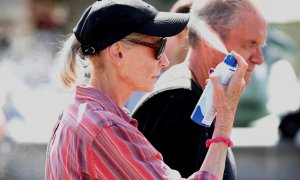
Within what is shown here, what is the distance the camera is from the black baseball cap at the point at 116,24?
8.38 ft

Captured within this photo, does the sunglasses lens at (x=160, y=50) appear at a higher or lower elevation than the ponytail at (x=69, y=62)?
higher

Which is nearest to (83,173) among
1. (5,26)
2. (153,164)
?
(153,164)

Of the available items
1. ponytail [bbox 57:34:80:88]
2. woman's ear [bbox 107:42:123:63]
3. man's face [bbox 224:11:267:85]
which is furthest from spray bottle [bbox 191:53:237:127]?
man's face [bbox 224:11:267:85]

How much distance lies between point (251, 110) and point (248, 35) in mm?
5073

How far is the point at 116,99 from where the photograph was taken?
8.55 ft

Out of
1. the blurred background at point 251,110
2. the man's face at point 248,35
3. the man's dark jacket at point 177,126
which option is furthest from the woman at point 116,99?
the blurred background at point 251,110

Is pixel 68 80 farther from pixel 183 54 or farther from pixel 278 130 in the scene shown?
pixel 278 130

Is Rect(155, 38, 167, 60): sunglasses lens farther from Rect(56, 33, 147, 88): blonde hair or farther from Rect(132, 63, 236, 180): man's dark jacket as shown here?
Rect(132, 63, 236, 180): man's dark jacket

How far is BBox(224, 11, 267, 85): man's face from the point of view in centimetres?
332

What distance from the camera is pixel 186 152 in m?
3.01

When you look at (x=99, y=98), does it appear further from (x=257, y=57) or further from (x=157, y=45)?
(x=257, y=57)

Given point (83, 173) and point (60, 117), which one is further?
point (60, 117)

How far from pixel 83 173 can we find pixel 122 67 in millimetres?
392

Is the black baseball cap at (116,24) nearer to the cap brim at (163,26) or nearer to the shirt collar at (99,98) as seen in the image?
the cap brim at (163,26)
